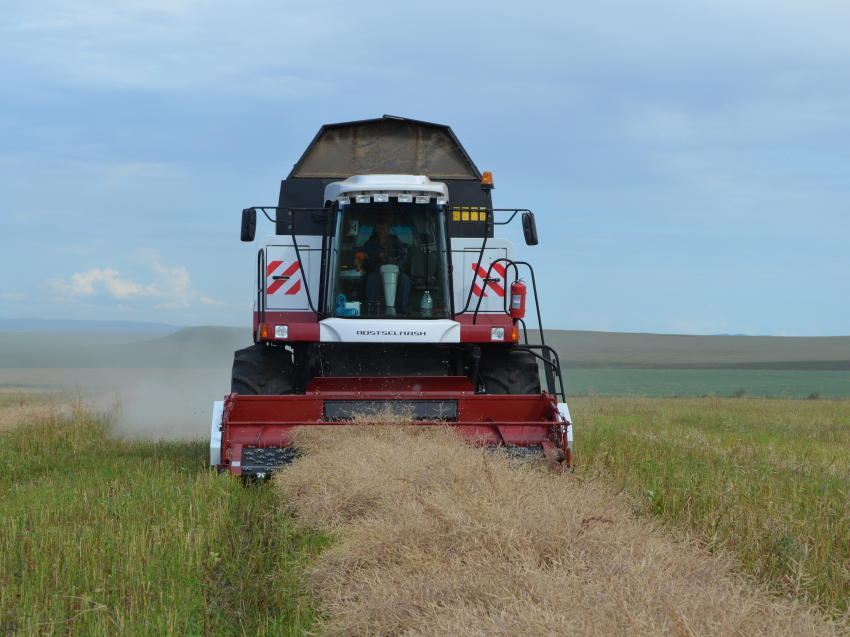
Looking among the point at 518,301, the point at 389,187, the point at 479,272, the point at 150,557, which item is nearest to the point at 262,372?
the point at 389,187

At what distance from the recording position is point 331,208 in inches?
323

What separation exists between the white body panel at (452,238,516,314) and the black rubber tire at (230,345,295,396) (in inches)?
70.5

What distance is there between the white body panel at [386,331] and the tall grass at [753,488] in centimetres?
167

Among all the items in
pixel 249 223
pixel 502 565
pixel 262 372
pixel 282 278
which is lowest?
pixel 502 565

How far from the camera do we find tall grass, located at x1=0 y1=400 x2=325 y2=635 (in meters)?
3.54

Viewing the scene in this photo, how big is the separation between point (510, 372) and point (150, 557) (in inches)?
186

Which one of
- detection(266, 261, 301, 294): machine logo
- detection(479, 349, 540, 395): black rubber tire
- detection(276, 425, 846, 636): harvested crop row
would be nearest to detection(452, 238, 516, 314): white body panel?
detection(479, 349, 540, 395): black rubber tire

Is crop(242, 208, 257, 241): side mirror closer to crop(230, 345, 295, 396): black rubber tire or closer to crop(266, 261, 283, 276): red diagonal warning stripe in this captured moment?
crop(266, 261, 283, 276): red diagonal warning stripe

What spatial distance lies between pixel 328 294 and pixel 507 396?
2.00 metres

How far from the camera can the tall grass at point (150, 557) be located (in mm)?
3541

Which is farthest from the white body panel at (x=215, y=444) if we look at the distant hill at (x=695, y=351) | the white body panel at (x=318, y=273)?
the distant hill at (x=695, y=351)

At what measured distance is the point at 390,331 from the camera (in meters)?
7.70

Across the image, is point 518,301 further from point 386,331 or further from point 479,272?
point 386,331

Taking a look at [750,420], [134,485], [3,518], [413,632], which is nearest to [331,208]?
[134,485]
